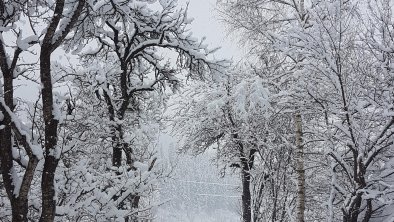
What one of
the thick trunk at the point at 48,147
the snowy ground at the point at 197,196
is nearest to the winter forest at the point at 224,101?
the thick trunk at the point at 48,147

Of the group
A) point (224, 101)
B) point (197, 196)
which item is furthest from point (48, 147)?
point (197, 196)

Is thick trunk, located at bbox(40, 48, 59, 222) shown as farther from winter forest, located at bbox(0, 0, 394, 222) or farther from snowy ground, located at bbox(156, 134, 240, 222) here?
snowy ground, located at bbox(156, 134, 240, 222)

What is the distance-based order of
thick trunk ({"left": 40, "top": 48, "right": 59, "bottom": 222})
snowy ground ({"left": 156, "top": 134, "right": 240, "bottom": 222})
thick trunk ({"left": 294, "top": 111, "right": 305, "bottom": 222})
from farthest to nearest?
snowy ground ({"left": 156, "top": 134, "right": 240, "bottom": 222}) → thick trunk ({"left": 294, "top": 111, "right": 305, "bottom": 222}) → thick trunk ({"left": 40, "top": 48, "right": 59, "bottom": 222})

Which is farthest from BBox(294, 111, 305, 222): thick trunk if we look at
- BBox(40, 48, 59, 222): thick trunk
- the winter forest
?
BBox(40, 48, 59, 222): thick trunk

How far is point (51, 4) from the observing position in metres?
5.38

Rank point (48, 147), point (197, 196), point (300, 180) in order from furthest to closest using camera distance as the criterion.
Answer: point (197, 196)
point (300, 180)
point (48, 147)

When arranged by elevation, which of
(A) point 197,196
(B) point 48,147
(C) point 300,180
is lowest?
(A) point 197,196

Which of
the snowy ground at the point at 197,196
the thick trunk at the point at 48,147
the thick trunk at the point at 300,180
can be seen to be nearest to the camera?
the thick trunk at the point at 48,147

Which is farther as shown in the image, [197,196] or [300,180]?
[197,196]

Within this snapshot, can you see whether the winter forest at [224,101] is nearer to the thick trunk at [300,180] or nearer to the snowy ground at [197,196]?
the thick trunk at [300,180]

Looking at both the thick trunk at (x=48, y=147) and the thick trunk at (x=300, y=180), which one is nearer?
the thick trunk at (x=48, y=147)

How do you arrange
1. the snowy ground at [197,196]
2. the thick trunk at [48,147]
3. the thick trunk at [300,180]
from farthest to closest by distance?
the snowy ground at [197,196], the thick trunk at [300,180], the thick trunk at [48,147]

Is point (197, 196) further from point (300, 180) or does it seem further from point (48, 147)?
point (48, 147)

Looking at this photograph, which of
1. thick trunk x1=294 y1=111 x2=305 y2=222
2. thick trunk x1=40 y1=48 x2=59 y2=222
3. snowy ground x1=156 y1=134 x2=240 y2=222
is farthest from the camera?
snowy ground x1=156 y1=134 x2=240 y2=222
